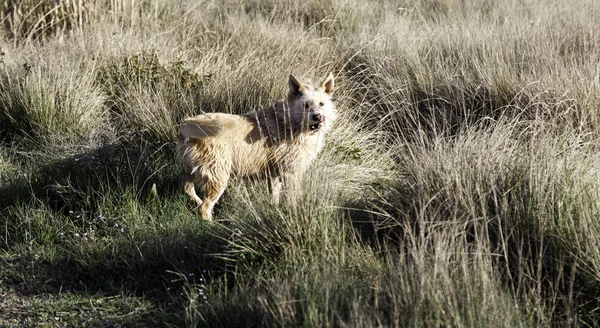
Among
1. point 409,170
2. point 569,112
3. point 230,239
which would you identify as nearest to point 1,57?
point 230,239

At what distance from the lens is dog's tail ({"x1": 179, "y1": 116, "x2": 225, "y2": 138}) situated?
18.1 ft

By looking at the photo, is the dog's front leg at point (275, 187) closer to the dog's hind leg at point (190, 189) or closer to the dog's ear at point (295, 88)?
the dog's hind leg at point (190, 189)

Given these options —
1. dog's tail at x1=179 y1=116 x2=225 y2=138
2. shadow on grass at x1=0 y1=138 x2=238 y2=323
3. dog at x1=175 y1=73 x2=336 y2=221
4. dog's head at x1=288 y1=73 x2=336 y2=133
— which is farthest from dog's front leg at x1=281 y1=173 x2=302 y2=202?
dog's tail at x1=179 y1=116 x2=225 y2=138

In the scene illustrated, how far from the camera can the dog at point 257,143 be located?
5.58 meters

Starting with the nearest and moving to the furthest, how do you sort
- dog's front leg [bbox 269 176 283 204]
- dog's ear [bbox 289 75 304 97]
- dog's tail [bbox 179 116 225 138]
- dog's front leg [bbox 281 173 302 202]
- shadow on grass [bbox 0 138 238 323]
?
dog's front leg [bbox 281 173 302 202]
shadow on grass [bbox 0 138 238 323]
dog's front leg [bbox 269 176 283 204]
dog's tail [bbox 179 116 225 138]
dog's ear [bbox 289 75 304 97]

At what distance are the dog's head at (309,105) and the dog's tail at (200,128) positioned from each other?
24.8 inches

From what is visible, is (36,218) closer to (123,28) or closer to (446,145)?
(446,145)

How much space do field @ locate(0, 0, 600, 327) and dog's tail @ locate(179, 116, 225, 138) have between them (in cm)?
47

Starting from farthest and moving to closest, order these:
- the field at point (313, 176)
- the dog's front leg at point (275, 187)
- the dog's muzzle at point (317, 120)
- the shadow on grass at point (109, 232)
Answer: the dog's muzzle at point (317, 120)
the dog's front leg at point (275, 187)
the shadow on grass at point (109, 232)
the field at point (313, 176)

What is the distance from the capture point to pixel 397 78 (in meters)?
7.63

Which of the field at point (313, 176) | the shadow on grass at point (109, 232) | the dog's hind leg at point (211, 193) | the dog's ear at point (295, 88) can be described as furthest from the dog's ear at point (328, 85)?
the shadow on grass at point (109, 232)

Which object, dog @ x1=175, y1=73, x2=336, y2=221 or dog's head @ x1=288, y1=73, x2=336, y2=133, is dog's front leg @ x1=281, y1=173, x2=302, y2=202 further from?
dog's head @ x1=288, y1=73, x2=336, y2=133

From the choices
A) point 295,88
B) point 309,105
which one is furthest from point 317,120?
point 295,88

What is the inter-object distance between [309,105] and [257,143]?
50 cm
